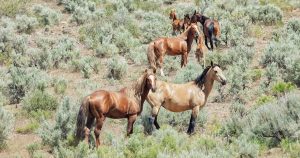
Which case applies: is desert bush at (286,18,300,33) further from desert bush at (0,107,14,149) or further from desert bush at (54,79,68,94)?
desert bush at (0,107,14,149)

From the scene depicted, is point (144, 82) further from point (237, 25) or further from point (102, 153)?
point (237, 25)

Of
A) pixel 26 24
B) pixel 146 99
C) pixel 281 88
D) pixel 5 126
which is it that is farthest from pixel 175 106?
pixel 26 24

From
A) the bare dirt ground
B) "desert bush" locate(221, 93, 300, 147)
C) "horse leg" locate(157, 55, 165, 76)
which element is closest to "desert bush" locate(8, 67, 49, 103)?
the bare dirt ground

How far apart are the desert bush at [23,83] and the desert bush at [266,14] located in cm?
1317

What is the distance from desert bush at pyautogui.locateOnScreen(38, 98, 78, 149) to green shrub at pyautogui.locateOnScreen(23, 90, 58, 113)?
207cm

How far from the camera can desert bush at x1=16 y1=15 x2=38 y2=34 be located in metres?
24.3

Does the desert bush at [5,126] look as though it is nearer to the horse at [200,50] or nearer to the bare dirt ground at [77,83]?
the bare dirt ground at [77,83]

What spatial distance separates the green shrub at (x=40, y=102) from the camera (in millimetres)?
13531

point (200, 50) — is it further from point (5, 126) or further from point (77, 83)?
point (5, 126)

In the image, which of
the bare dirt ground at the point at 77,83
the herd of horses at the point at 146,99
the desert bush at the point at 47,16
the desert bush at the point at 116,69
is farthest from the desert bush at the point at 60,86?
the desert bush at the point at 47,16

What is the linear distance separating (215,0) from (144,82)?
22.2 metres

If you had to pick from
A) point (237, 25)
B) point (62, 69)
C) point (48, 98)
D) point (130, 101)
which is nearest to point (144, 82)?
point (130, 101)

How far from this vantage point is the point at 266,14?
25938mm

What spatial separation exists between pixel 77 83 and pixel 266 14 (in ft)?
43.5
